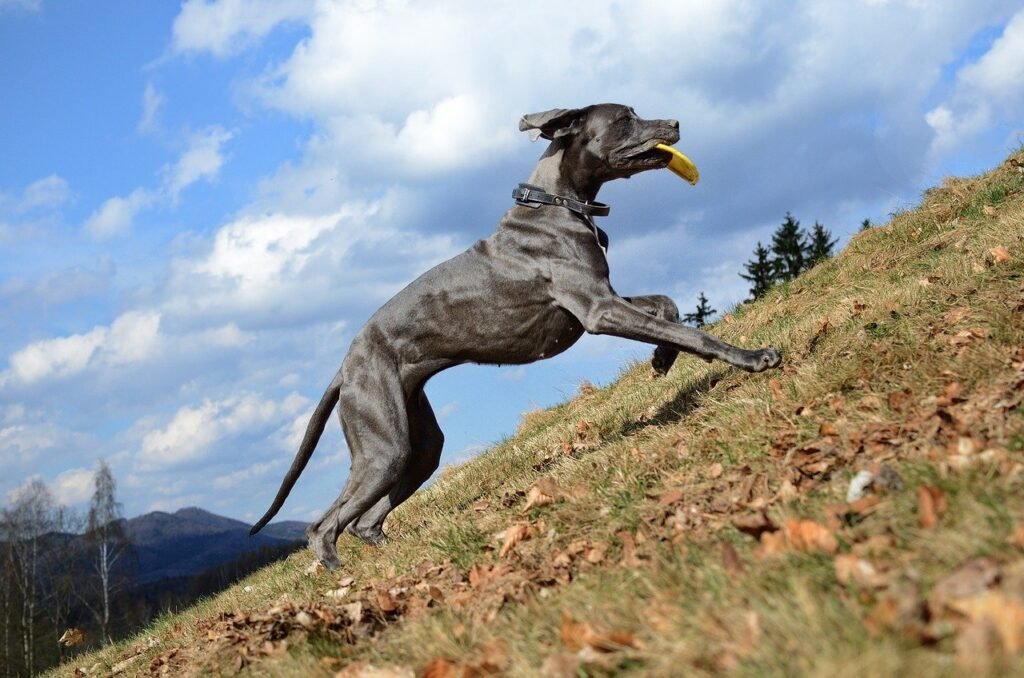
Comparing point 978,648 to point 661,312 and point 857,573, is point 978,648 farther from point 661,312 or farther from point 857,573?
point 661,312

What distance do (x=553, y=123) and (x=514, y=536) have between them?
10.9ft

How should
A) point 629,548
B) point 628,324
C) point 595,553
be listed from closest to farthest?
point 629,548 < point 595,553 < point 628,324

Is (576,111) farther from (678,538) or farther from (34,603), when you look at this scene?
(34,603)

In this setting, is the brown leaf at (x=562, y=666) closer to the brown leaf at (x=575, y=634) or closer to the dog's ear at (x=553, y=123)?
the brown leaf at (x=575, y=634)

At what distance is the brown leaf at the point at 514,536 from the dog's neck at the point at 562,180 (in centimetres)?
283

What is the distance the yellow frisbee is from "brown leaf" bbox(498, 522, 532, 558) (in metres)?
3.30

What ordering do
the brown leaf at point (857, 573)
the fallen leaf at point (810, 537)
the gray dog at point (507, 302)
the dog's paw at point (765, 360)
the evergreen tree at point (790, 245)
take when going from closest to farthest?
the brown leaf at point (857, 573), the fallen leaf at point (810, 537), the dog's paw at point (765, 360), the gray dog at point (507, 302), the evergreen tree at point (790, 245)

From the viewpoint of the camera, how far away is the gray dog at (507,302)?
20.9 ft

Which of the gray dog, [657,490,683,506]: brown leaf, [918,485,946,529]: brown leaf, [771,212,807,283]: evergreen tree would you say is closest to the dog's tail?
the gray dog

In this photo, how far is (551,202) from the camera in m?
6.45

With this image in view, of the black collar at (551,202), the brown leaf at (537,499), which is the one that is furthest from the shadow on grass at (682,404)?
the black collar at (551,202)

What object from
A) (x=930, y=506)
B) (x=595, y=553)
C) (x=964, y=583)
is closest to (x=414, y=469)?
(x=595, y=553)

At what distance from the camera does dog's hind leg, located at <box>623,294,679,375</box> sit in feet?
21.0

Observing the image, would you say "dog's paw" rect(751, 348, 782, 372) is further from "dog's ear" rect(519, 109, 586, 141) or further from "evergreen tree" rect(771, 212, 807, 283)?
"evergreen tree" rect(771, 212, 807, 283)
